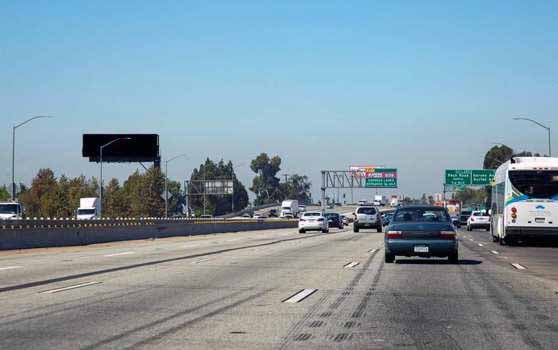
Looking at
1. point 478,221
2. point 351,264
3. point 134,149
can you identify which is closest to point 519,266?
point 351,264

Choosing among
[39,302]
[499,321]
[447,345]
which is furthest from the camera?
[39,302]

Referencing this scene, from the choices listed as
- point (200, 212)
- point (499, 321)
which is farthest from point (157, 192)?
point (499, 321)

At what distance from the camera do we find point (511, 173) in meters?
35.5

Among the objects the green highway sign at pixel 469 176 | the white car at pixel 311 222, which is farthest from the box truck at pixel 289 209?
the white car at pixel 311 222

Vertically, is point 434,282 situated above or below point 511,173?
below

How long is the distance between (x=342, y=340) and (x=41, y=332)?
3819 mm

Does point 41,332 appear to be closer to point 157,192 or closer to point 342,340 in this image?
point 342,340

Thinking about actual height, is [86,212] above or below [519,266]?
above

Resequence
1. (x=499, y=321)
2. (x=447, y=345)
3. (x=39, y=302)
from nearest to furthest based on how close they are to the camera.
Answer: (x=447, y=345) → (x=499, y=321) → (x=39, y=302)

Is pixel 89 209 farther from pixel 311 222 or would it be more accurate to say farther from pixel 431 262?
pixel 431 262

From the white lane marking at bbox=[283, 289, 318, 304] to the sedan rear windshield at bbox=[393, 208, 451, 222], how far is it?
8.36 m

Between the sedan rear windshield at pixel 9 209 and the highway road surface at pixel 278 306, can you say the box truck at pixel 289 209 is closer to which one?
the sedan rear windshield at pixel 9 209

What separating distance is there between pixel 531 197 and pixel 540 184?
0.65 meters

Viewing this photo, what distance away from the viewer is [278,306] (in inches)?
535
